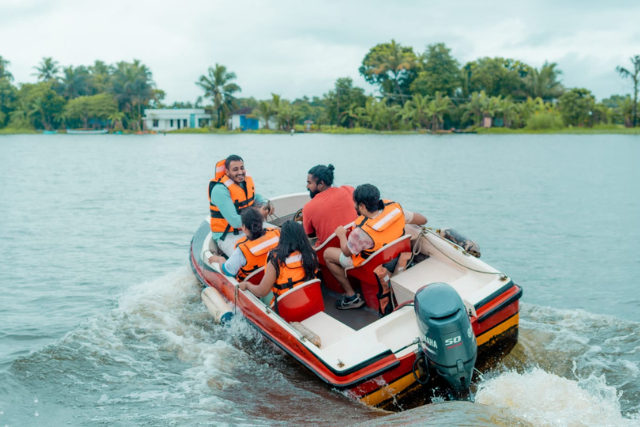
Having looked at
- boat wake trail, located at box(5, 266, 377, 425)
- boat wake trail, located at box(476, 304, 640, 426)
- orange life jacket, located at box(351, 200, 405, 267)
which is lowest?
boat wake trail, located at box(5, 266, 377, 425)

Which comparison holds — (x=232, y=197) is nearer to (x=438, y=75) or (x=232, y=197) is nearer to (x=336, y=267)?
(x=336, y=267)

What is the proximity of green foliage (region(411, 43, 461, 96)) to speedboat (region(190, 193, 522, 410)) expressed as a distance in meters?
58.5

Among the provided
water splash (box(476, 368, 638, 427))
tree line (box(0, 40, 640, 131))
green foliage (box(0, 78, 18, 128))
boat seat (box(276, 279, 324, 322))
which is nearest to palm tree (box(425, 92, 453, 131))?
tree line (box(0, 40, 640, 131))

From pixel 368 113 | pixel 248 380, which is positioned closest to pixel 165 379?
pixel 248 380

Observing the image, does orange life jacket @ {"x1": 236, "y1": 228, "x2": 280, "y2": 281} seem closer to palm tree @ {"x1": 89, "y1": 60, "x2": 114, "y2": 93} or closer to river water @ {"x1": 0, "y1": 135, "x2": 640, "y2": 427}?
river water @ {"x1": 0, "y1": 135, "x2": 640, "y2": 427}

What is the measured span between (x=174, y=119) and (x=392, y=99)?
87.7 ft

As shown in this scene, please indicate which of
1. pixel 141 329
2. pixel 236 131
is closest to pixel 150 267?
pixel 141 329

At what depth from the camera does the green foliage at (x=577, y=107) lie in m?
54.4

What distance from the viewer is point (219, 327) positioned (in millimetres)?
6371

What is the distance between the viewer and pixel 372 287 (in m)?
5.40

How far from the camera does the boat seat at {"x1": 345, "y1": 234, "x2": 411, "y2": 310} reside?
509cm

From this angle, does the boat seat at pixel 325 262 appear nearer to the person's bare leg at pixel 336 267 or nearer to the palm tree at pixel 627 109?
the person's bare leg at pixel 336 267

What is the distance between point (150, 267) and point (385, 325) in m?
6.29

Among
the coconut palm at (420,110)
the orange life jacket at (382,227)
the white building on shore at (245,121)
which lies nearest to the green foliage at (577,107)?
the coconut palm at (420,110)
